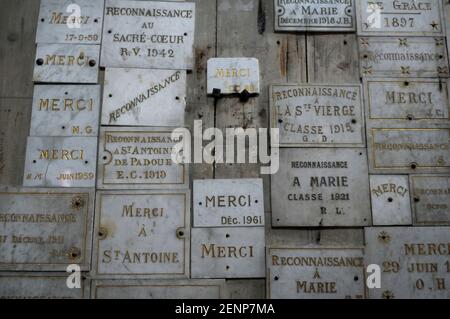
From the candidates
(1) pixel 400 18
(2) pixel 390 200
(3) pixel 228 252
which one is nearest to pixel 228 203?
(3) pixel 228 252

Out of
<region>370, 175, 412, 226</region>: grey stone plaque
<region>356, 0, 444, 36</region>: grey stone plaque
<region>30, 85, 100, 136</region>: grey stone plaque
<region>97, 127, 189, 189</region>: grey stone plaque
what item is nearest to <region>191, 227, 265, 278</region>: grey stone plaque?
<region>97, 127, 189, 189</region>: grey stone plaque

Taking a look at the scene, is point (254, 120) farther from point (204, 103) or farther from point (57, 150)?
point (57, 150)

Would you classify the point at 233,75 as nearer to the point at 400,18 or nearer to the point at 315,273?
the point at 400,18

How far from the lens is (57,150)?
4148 mm

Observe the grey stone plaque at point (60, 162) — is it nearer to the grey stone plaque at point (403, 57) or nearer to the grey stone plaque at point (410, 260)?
the grey stone plaque at point (410, 260)

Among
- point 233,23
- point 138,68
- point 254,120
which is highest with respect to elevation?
point 233,23

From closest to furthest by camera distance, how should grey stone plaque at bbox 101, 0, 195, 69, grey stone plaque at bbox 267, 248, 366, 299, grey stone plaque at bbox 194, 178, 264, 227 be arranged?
grey stone plaque at bbox 267, 248, 366, 299 < grey stone plaque at bbox 194, 178, 264, 227 < grey stone plaque at bbox 101, 0, 195, 69

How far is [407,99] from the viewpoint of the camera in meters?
4.30

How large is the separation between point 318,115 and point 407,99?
0.78m

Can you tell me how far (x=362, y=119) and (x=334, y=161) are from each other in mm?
445

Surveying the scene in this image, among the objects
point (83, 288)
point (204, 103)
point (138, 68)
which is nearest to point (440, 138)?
point (204, 103)

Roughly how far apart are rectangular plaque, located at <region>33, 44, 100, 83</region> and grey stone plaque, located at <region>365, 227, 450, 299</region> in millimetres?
2656

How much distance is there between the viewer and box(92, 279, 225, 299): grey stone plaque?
151 inches

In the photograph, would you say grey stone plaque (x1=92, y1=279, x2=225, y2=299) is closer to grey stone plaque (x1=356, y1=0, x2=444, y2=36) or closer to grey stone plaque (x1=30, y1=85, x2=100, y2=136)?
grey stone plaque (x1=30, y1=85, x2=100, y2=136)
